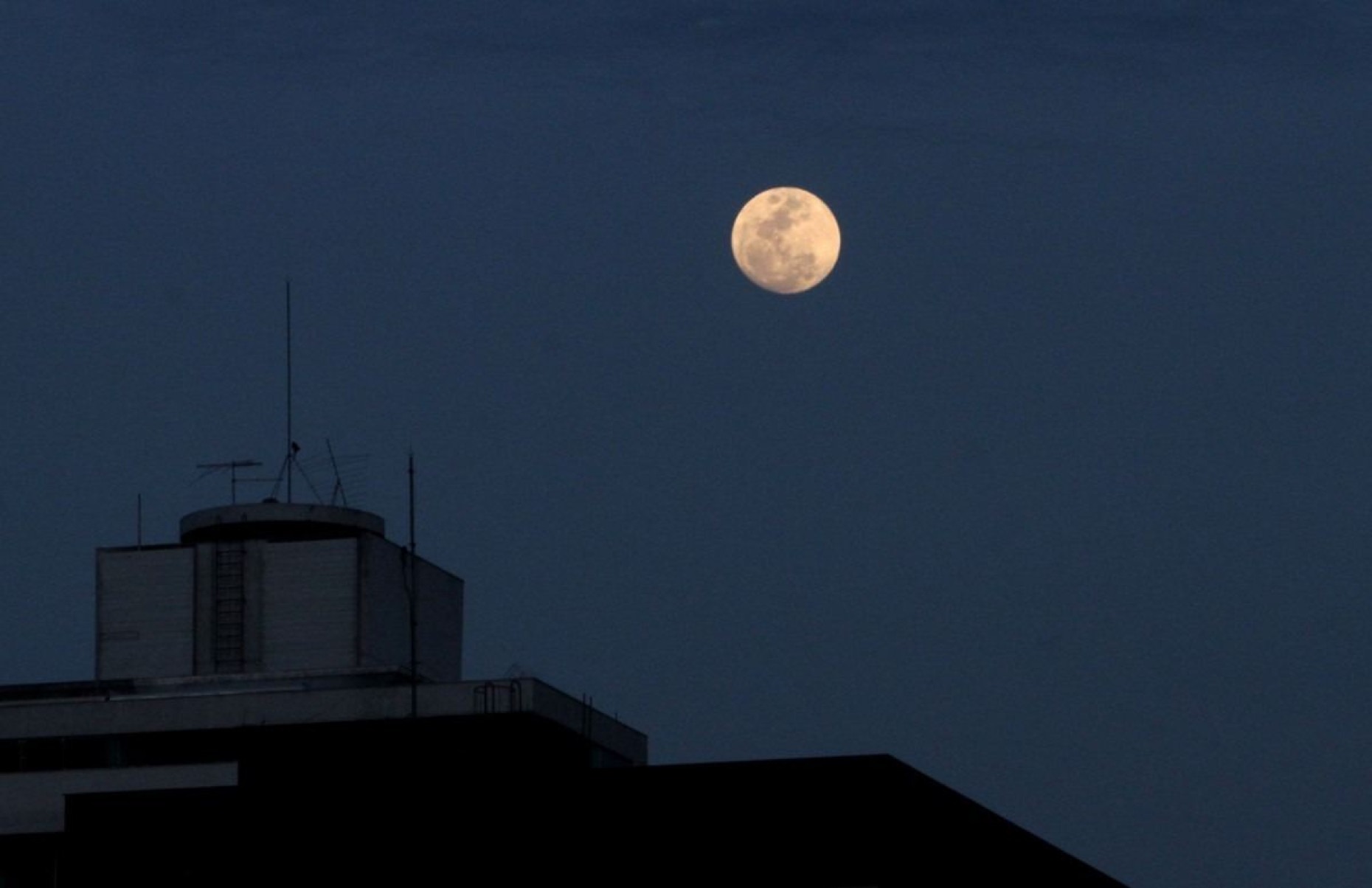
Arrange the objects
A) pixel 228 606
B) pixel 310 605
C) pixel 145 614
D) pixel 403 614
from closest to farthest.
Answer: pixel 310 605 < pixel 228 606 < pixel 145 614 < pixel 403 614

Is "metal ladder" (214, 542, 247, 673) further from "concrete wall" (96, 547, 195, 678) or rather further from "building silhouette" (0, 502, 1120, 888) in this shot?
"concrete wall" (96, 547, 195, 678)

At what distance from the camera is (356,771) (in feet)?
226

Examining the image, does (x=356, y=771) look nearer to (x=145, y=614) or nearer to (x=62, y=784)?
(x=62, y=784)

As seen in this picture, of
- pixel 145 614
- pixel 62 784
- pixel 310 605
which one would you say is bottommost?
pixel 62 784

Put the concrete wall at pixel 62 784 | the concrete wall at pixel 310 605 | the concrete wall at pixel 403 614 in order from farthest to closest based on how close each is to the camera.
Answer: the concrete wall at pixel 403 614 < the concrete wall at pixel 310 605 < the concrete wall at pixel 62 784

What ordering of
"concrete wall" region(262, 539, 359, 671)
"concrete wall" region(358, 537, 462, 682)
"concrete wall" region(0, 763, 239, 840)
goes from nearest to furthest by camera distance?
"concrete wall" region(0, 763, 239, 840) < "concrete wall" region(262, 539, 359, 671) < "concrete wall" region(358, 537, 462, 682)

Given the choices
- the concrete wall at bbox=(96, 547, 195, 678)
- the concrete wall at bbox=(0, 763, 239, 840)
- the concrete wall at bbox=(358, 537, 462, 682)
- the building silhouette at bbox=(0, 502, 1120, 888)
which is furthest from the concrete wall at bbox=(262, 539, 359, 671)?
the concrete wall at bbox=(0, 763, 239, 840)

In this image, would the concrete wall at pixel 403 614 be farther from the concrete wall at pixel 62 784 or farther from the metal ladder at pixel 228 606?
the concrete wall at pixel 62 784

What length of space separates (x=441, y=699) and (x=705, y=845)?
119 feet

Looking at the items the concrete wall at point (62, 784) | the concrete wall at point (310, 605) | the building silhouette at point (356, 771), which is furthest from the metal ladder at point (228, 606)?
the concrete wall at point (62, 784)

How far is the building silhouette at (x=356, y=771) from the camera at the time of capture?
53.8 metres

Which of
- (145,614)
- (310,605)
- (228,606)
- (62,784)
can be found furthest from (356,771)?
(145,614)

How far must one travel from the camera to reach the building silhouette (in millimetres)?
53844

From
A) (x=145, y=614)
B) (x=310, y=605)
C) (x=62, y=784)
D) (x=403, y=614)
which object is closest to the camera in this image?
(x=62, y=784)
